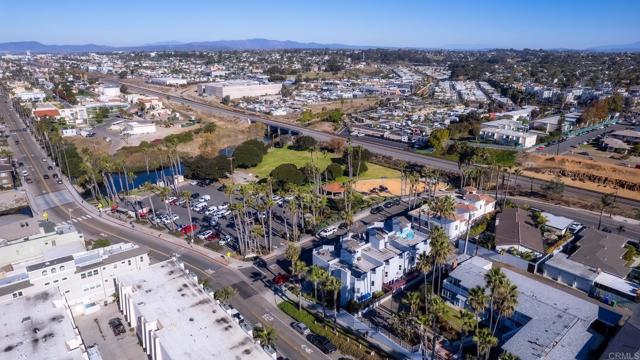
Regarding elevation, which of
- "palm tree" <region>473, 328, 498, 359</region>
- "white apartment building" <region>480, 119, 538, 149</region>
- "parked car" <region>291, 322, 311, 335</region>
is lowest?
"parked car" <region>291, 322, 311, 335</region>

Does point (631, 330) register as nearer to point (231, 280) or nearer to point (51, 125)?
point (231, 280)

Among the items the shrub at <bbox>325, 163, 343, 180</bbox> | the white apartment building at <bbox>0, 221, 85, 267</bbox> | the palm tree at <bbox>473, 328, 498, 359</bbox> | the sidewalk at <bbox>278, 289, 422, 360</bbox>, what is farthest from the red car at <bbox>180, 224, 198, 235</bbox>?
the palm tree at <bbox>473, 328, 498, 359</bbox>

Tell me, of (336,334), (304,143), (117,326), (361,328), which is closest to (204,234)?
(117,326)

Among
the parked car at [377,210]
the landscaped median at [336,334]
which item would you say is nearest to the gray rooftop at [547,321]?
the landscaped median at [336,334]

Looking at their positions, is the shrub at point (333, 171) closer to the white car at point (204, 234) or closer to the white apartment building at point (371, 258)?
the white car at point (204, 234)

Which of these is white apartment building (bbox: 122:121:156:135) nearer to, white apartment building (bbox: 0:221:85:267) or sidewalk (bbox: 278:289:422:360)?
white apartment building (bbox: 0:221:85:267)

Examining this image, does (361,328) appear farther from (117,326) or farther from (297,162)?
(297,162)

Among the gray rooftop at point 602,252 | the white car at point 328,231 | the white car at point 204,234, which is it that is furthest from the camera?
the white car at point 328,231
